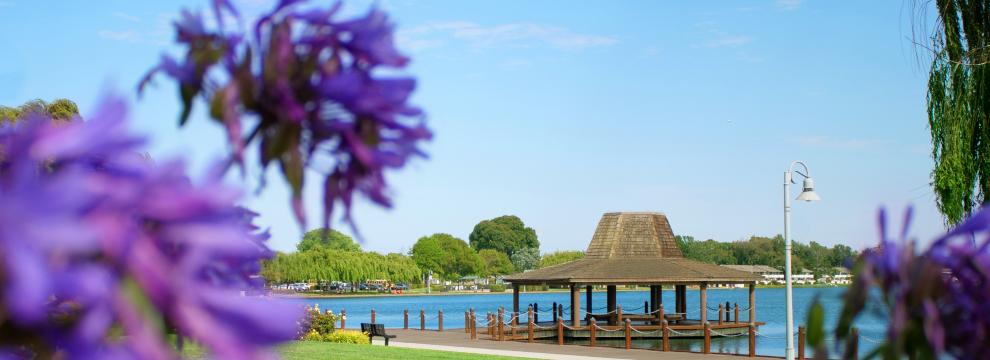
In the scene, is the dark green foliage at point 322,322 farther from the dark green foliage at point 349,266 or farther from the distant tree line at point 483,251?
the distant tree line at point 483,251

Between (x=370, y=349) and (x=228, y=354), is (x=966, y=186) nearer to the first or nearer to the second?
(x=370, y=349)

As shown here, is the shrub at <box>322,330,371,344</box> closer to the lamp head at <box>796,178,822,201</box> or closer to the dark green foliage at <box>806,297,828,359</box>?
the lamp head at <box>796,178,822,201</box>

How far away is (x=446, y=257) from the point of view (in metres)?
125

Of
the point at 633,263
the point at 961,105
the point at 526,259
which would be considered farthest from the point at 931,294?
the point at 526,259

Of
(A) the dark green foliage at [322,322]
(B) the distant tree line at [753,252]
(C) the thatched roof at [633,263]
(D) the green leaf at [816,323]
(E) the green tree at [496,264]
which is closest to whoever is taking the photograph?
(D) the green leaf at [816,323]

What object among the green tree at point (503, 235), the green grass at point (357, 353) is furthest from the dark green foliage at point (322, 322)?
the green tree at point (503, 235)

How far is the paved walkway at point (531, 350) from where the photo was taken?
22.7 metres

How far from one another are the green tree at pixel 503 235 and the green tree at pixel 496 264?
16.5m

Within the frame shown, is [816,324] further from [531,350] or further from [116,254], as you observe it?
[531,350]

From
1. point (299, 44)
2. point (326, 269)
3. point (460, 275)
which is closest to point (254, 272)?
point (299, 44)

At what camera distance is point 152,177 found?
0.84m

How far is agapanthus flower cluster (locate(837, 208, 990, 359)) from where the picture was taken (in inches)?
47.4

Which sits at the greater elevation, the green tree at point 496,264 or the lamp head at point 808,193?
the lamp head at point 808,193

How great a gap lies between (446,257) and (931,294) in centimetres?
12420
